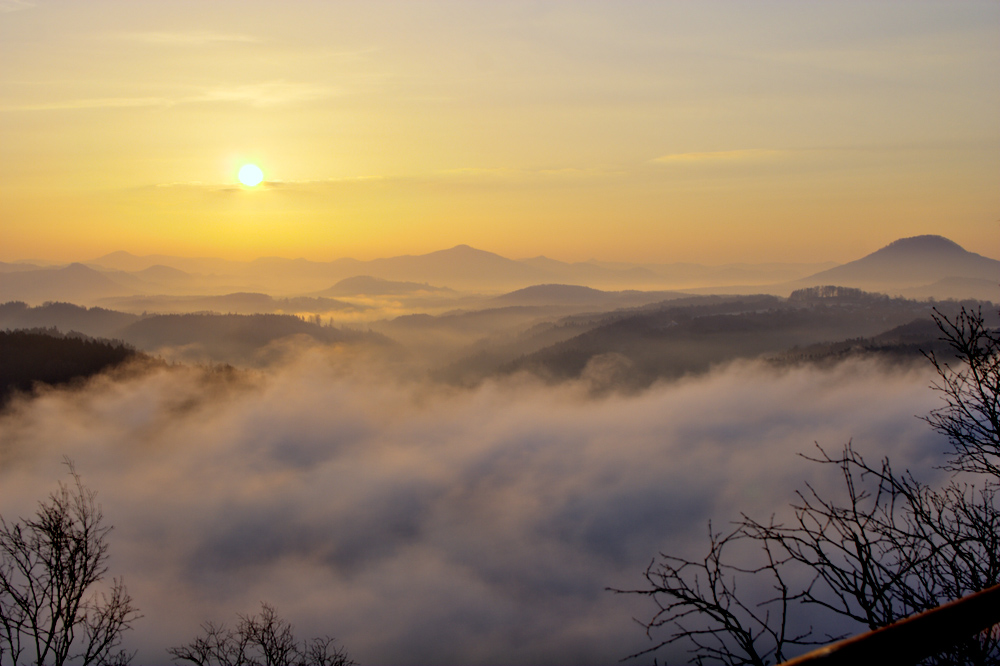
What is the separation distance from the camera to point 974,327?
12.7m

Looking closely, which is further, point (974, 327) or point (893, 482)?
point (974, 327)

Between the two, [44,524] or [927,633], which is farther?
[44,524]

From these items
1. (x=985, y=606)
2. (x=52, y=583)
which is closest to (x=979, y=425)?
(x=985, y=606)

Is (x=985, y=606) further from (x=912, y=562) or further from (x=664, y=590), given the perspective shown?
(x=912, y=562)

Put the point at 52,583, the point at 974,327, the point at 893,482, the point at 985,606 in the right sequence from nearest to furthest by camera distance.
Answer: the point at 985,606
the point at 893,482
the point at 974,327
the point at 52,583

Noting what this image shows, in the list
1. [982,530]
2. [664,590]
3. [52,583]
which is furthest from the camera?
[52,583]

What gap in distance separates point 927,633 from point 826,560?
6.12 metres

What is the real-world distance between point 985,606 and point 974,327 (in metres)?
12.0

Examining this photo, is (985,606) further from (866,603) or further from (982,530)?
(982,530)

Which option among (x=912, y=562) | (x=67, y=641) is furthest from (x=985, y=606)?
(x=67, y=641)

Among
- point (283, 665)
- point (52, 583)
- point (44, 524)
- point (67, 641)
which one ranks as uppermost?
point (44, 524)

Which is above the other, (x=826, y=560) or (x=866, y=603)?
(x=826, y=560)

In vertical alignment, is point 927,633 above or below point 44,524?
below

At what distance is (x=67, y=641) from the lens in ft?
Answer: 70.5
